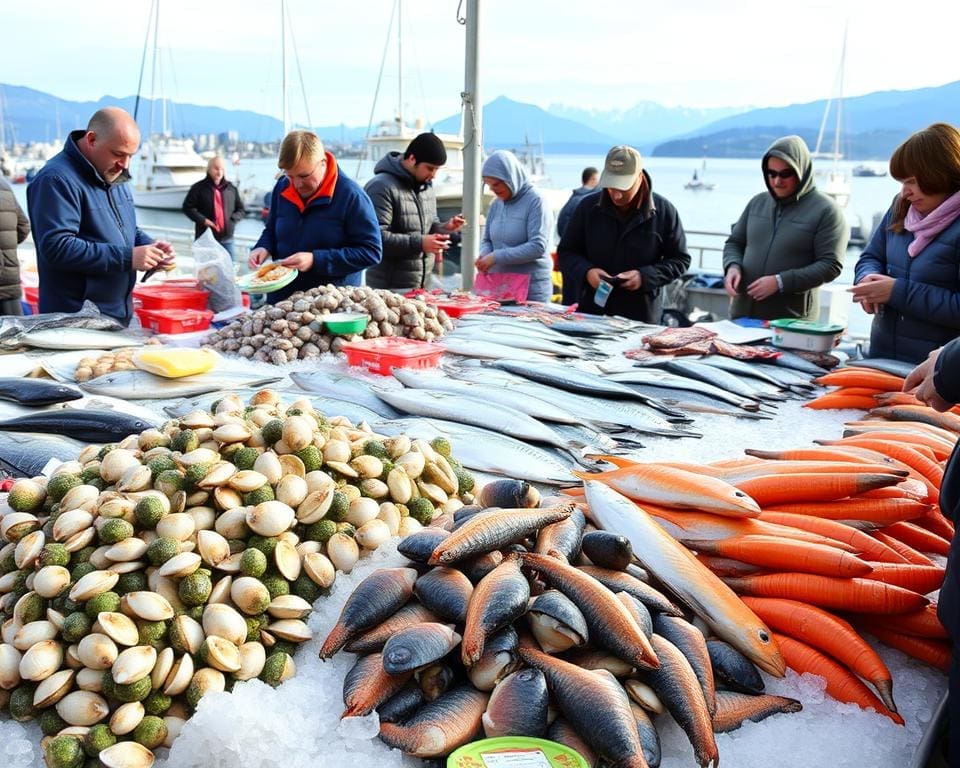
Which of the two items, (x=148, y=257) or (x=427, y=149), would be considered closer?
A: (x=148, y=257)

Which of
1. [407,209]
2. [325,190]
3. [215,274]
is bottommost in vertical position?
[215,274]

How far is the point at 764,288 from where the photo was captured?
4.44 metres

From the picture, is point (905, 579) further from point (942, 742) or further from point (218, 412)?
point (218, 412)

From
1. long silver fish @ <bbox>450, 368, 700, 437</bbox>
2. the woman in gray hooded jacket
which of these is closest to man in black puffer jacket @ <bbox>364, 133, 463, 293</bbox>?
the woman in gray hooded jacket

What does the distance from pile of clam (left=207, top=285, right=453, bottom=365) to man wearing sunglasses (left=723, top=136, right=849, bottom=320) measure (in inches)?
83.9

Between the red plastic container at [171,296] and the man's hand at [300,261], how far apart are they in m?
0.59

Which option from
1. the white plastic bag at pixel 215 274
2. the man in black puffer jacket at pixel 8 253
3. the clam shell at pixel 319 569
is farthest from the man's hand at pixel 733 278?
the man in black puffer jacket at pixel 8 253

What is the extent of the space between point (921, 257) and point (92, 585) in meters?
3.43

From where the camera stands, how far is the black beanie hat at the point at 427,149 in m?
5.42

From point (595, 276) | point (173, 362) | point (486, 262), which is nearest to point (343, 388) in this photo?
point (173, 362)

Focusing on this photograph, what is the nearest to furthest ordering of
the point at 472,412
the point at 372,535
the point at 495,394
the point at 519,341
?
the point at 372,535
the point at 472,412
the point at 495,394
the point at 519,341

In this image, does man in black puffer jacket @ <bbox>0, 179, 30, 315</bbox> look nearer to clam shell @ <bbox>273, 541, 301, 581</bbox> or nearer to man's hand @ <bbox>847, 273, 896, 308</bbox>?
clam shell @ <bbox>273, 541, 301, 581</bbox>

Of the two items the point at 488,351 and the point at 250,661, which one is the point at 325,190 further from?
the point at 250,661

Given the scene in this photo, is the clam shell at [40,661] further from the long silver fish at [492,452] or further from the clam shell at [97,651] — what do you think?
the long silver fish at [492,452]
